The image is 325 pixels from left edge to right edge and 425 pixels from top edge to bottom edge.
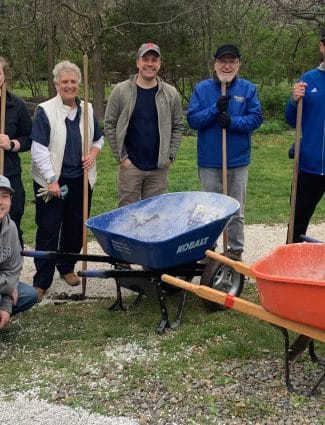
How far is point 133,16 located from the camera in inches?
648

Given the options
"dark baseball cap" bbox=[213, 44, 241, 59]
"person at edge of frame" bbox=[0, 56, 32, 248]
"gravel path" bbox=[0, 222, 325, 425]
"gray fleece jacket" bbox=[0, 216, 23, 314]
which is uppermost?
"dark baseball cap" bbox=[213, 44, 241, 59]

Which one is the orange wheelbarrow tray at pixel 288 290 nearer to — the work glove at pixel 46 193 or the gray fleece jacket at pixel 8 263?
the gray fleece jacket at pixel 8 263

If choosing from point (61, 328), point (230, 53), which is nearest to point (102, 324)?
point (61, 328)

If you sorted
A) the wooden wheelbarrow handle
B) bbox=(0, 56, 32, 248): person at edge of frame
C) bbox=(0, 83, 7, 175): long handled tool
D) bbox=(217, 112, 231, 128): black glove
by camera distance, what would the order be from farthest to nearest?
1. bbox=(217, 112, 231, 128): black glove
2. bbox=(0, 56, 32, 248): person at edge of frame
3. bbox=(0, 83, 7, 175): long handled tool
4. the wooden wheelbarrow handle

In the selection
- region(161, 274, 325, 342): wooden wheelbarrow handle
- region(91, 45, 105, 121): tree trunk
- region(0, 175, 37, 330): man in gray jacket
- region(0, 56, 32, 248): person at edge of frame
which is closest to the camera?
region(161, 274, 325, 342): wooden wheelbarrow handle

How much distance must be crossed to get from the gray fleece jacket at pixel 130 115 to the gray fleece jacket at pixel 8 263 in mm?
1332

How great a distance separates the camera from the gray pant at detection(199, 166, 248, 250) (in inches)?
196

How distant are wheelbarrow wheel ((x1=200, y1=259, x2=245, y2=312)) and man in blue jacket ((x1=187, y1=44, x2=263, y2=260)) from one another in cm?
21

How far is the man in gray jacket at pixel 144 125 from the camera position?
477 centimetres

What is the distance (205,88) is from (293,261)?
72.7 inches

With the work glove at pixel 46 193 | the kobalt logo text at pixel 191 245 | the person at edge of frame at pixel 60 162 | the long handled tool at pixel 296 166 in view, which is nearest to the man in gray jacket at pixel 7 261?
the person at edge of frame at pixel 60 162

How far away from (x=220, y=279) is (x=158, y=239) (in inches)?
22.0

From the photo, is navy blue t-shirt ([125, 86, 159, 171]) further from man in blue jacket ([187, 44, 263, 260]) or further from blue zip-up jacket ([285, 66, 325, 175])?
blue zip-up jacket ([285, 66, 325, 175])

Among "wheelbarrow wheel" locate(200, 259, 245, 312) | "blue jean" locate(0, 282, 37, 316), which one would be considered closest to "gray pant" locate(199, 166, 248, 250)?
"wheelbarrow wheel" locate(200, 259, 245, 312)
